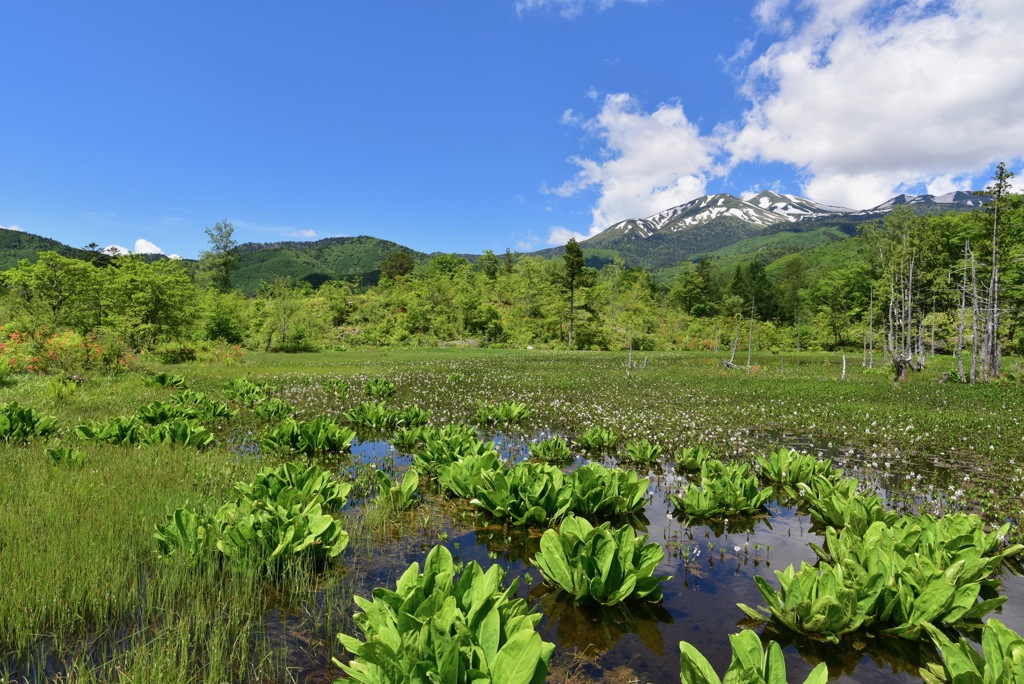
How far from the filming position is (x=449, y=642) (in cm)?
247

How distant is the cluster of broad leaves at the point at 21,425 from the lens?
824 centimetres

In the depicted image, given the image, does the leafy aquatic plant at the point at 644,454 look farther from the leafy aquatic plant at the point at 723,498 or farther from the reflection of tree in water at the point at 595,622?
the reflection of tree in water at the point at 595,622

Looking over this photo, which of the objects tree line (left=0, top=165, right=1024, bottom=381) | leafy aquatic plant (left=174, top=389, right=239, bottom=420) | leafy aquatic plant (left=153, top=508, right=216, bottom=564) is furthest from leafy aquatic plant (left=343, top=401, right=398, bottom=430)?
tree line (left=0, top=165, right=1024, bottom=381)

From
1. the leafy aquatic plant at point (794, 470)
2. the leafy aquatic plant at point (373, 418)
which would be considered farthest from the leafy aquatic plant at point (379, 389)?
the leafy aquatic plant at point (794, 470)

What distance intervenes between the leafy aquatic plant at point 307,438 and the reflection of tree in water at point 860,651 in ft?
26.9

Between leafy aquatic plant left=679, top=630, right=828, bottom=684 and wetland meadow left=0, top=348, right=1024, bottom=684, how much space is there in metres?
0.01

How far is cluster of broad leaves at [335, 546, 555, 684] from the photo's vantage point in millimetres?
2436

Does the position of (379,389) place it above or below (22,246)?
below

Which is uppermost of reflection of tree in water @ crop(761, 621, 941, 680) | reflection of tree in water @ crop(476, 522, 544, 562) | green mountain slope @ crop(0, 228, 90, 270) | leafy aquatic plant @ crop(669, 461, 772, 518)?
green mountain slope @ crop(0, 228, 90, 270)

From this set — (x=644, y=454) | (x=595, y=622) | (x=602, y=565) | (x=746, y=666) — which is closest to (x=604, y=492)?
(x=602, y=565)

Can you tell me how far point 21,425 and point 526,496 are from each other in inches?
364

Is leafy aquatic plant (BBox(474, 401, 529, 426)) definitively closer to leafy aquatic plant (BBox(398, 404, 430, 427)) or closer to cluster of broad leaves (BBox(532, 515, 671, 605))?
leafy aquatic plant (BBox(398, 404, 430, 427))

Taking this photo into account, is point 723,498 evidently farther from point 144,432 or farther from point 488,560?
point 144,432

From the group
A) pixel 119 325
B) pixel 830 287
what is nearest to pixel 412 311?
pixel 119 325
